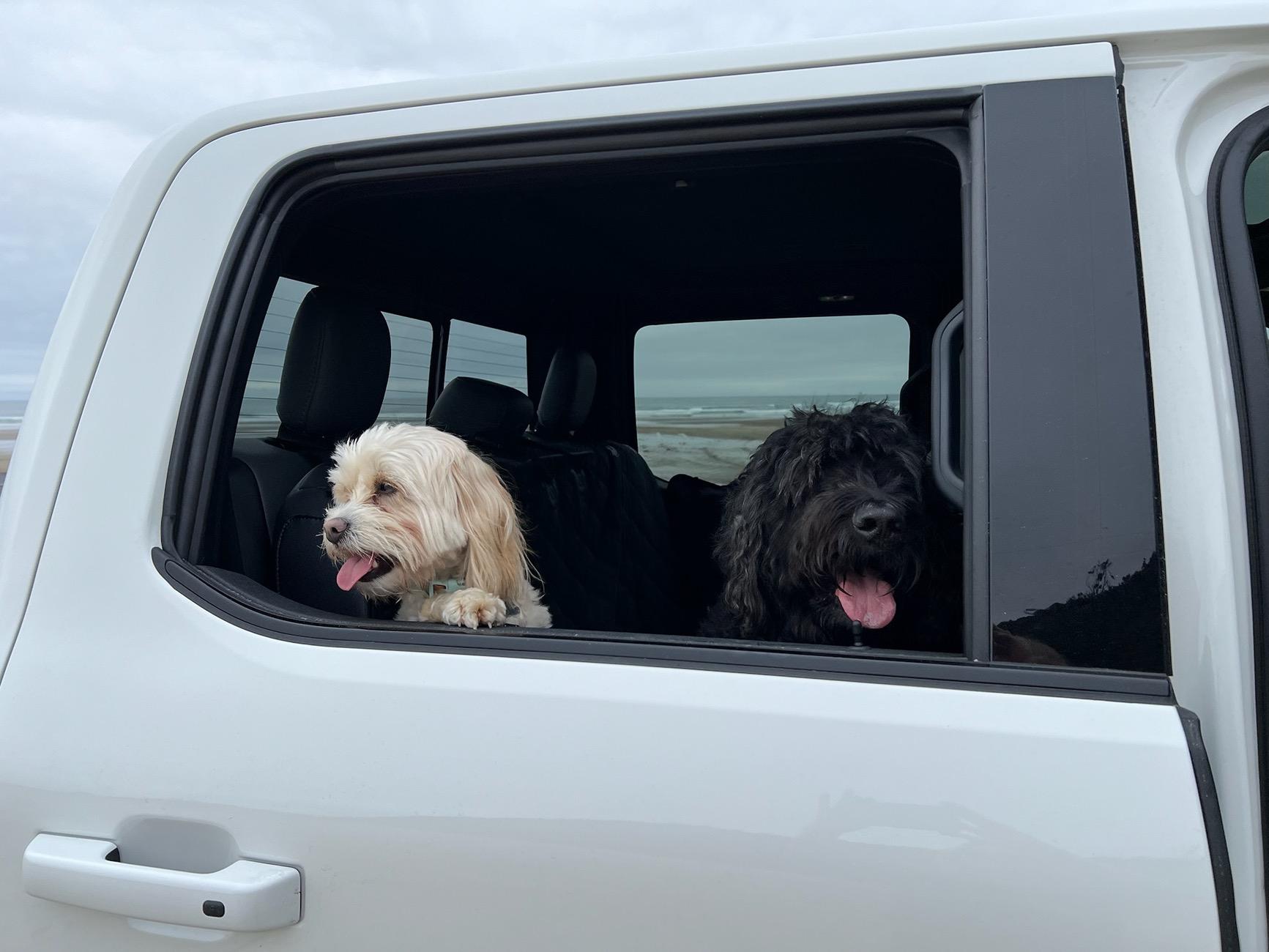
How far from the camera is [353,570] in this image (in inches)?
79.7

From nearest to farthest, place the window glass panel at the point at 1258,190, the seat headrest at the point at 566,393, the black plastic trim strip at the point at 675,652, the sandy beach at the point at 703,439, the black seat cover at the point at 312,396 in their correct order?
1. the black plastic trim strip at the point at 675,652
2. the window glass panel at the point at 1258,190
3. the black seat cover at the point at 312,396
4. the sandy beach at the point at 703,439
5. the seat headrest at the point at 566,393

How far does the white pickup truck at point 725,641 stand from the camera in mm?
957

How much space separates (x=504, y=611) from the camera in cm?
198

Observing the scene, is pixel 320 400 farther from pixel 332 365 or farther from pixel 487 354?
pixel 487 354

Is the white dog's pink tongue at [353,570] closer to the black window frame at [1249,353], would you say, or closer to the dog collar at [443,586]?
the dog collar at [443,586]

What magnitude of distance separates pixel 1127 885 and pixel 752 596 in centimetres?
116

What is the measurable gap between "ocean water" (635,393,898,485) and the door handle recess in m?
2.32

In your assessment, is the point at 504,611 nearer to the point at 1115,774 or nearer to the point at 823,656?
the point at 823,656

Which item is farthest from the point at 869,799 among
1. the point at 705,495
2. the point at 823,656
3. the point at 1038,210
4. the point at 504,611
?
the point at 705,495

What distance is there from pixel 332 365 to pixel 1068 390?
69.3 inches

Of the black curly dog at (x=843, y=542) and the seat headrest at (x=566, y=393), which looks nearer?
the black curly dog at (x=843, y=542)

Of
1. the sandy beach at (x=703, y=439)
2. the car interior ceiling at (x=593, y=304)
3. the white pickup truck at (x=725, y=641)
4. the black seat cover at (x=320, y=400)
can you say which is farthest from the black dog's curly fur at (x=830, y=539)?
the sandy beach at (x=703, y=439)

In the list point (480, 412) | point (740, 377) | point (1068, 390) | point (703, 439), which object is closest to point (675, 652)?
point (1068, 390)

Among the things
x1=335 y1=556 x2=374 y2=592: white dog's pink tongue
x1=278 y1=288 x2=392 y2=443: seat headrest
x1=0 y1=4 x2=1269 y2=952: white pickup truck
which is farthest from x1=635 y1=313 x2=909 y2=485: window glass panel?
x1=0 y1=4 x2=1269 y2=952: white pickup truck
